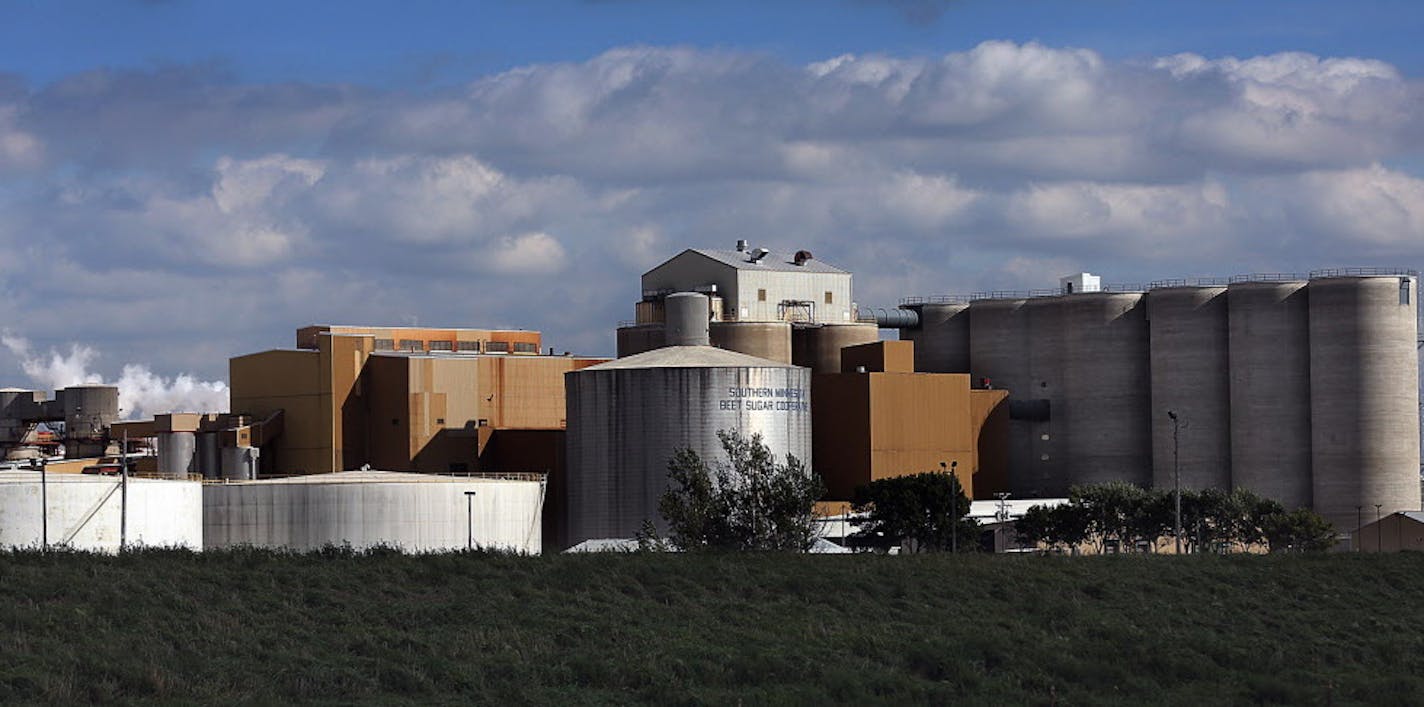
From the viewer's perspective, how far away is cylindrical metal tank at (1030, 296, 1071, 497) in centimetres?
13925

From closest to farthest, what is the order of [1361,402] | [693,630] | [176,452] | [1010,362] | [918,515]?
[693,630]
[918,515]
[176,452]
[1361,402]
[1010,362]

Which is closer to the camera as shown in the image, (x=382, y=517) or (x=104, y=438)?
(x=382, y=517)

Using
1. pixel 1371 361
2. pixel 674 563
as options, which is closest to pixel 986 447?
pixel 1371 361

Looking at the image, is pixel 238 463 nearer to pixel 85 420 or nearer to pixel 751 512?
pixel 85 420

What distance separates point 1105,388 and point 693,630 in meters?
100

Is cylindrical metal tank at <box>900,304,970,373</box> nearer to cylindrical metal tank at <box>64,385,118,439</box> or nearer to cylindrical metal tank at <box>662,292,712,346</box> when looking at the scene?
cylindrical metal tank at <box>662,292,712,346</box>

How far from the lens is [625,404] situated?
108 meters

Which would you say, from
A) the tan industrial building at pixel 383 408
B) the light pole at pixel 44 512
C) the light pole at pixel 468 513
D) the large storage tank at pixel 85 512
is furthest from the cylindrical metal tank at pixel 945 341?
the light pole at pixel 44 512

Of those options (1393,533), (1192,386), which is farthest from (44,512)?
(1192,386)

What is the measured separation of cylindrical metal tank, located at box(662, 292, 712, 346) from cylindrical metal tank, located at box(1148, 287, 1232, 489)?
3458 centimetres

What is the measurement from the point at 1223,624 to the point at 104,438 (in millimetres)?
99078

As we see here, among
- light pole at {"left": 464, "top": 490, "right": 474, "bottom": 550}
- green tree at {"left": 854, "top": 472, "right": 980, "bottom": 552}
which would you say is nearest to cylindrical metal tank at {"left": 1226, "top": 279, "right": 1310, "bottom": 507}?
green tree at {"left": 854, "top": 472, "right": 980, "bottom": 552}

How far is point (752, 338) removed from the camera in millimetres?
131500

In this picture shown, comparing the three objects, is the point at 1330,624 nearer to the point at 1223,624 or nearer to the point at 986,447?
the point at 1223,624
